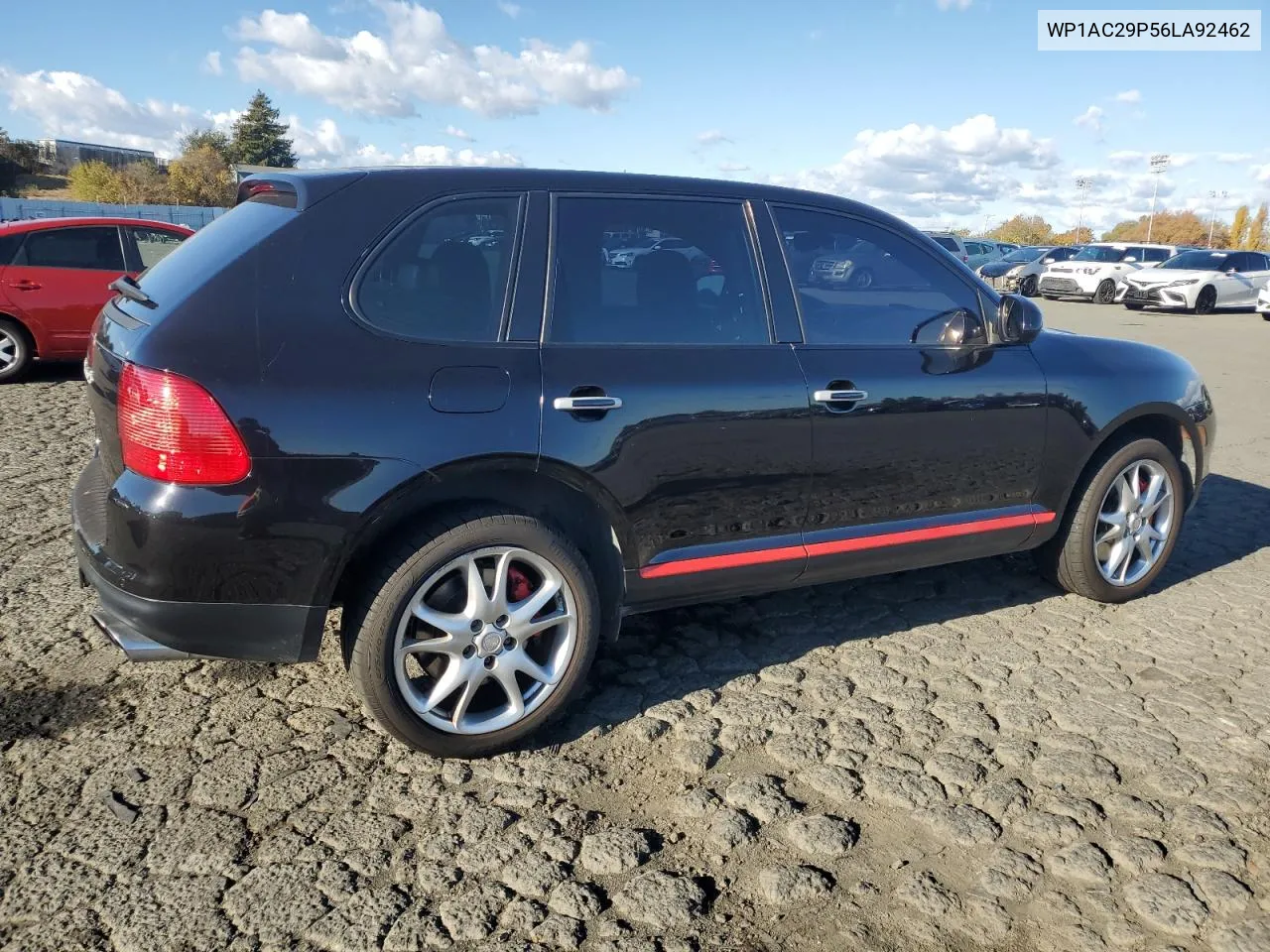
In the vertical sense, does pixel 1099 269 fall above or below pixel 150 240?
below

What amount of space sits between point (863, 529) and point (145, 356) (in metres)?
2.51

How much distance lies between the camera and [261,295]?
2.82 metres

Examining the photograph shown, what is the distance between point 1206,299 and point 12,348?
2395 cm

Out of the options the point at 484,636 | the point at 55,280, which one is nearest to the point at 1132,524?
the point at 484,636

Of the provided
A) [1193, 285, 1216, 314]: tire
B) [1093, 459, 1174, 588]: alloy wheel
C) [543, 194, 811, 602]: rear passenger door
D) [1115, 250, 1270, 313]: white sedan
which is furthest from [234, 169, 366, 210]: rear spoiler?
[1193, 285, 1216, 314]: tire

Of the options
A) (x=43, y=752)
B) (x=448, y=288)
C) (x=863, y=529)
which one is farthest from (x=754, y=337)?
(x=43, y=752)

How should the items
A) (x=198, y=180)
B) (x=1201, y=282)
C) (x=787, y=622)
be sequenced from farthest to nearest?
(x=198, y=180) < (x=1201, y=282) < (x=787, y=622)

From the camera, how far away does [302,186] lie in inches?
119

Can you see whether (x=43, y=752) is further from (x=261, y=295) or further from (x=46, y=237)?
(x=46, y=237)

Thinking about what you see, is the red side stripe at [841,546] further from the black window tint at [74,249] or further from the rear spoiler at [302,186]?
the black window tint at [74,249]

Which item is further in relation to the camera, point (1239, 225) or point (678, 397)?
point (1239, 225)

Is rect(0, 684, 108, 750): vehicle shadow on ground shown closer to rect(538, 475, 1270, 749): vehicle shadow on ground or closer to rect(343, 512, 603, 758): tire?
rect(343, 512, 603, 758): tire

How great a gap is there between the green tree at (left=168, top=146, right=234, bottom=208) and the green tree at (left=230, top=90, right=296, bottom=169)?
50.6 ft

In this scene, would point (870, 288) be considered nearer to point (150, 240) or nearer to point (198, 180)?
point (150, 240)
